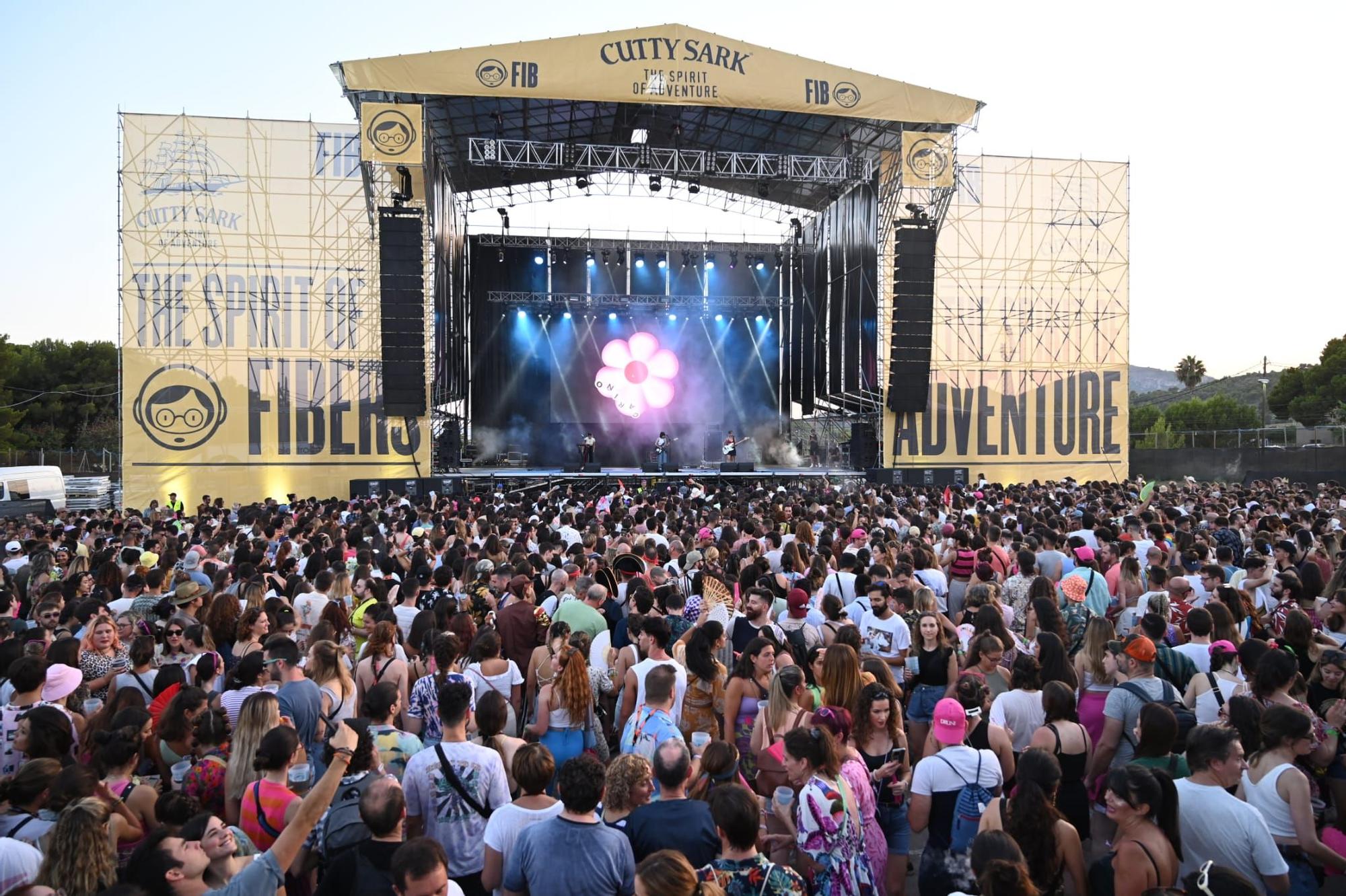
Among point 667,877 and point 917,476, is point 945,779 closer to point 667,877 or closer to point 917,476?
point 667,877

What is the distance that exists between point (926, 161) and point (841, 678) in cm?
1877

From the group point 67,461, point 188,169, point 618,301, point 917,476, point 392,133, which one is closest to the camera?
point 392,133

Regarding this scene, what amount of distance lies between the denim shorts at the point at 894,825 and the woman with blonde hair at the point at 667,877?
175cm

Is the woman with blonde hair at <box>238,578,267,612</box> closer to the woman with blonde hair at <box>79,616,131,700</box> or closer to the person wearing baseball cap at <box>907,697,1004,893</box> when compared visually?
the woman with blonde hair at <box>79,616,131,700</box>

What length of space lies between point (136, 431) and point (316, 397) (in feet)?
13.5

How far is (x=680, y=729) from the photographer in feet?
15.2

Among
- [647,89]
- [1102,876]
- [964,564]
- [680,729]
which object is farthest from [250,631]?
[647,89]

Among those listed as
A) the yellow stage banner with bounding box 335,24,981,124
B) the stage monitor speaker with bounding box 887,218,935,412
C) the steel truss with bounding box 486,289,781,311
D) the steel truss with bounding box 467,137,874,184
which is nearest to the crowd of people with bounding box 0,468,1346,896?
the stage monitor speaker with bounding box 887,218,935,412

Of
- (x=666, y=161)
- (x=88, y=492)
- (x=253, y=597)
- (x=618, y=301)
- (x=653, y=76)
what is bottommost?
(x=88, y=492)

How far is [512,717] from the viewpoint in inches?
186

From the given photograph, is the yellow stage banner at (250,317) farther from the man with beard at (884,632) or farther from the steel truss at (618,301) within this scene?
the man with beard at (884,632)

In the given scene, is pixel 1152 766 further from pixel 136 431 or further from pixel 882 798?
pixel 136 431

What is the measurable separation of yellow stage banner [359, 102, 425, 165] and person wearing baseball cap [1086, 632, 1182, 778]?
1786cm

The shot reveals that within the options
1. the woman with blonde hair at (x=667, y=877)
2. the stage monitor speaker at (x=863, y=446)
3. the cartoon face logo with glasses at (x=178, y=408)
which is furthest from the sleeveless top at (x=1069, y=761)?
the cartoon face logo with glasses at (x=178, y=408)
